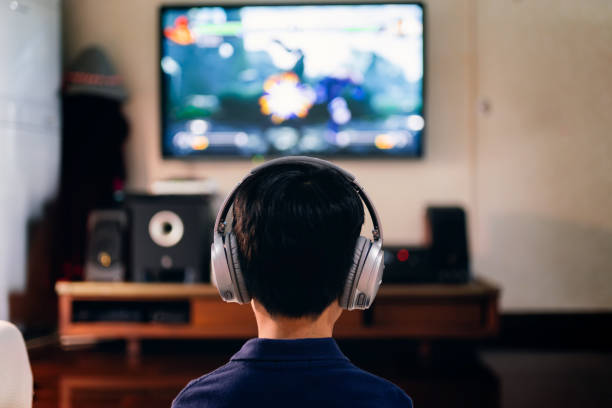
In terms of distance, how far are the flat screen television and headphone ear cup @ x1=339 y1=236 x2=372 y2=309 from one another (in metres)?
2.32

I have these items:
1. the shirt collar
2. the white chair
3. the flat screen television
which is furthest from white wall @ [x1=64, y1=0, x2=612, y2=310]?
the shirt collar

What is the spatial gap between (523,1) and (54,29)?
2.57m

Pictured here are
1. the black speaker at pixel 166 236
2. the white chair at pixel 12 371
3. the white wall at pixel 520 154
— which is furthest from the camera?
the white wall at pixel 520 154

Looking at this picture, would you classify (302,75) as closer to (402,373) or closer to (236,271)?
(402,373)

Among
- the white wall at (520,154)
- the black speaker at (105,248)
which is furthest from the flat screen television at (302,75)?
the black speaker at (105,248)

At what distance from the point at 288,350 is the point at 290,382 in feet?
0.14

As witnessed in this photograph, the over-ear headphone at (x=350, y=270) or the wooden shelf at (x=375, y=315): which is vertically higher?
the over-ear headphone at (x=350, y=270)

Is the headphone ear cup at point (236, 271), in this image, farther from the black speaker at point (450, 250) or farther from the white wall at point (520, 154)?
the white wall at point (520, 154)

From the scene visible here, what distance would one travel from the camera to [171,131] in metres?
3.19

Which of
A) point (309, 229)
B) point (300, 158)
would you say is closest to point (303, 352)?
point (309, 229)

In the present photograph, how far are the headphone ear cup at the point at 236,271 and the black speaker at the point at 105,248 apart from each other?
2193 millimetres

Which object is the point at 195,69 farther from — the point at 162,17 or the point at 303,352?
the point at 303,352

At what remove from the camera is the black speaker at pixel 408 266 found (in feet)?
9.31

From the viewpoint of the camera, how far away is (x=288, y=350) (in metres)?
0.70
